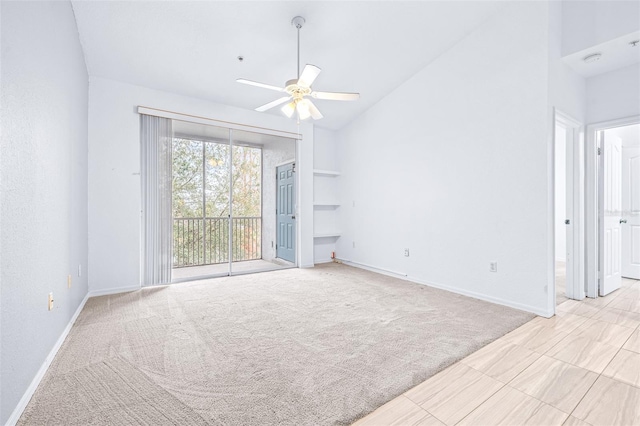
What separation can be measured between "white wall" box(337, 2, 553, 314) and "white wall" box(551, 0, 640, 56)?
0.38 metres

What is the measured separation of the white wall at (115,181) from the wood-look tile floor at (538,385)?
3.65 metres

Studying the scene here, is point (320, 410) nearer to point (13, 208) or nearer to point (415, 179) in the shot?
point (13, 208)

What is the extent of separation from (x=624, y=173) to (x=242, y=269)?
628 centimetres

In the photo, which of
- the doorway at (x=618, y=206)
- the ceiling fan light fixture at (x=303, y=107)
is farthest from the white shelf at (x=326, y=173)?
the doorway at (x=618, y=206)

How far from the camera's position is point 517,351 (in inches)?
86.7

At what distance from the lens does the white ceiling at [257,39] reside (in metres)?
2.84

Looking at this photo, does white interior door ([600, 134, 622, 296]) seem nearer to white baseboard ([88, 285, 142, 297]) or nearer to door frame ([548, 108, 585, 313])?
door frame ([548, 108, 585, 313])

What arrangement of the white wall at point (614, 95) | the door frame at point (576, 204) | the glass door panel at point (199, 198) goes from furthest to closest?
1. the glass door panel at point (199, 198)
2. the door frame at point (576, 204)
3. the white wall at point (614, 95)

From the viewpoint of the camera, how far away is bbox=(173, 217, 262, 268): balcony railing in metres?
4.95

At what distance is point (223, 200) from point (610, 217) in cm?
551

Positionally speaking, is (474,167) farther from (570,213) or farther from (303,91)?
(303,91)

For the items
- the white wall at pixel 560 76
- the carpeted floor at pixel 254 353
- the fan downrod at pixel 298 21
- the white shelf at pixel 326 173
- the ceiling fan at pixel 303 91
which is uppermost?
the fan downrod at pixel 298 21

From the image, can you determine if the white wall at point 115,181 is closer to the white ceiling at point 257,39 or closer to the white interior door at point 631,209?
the white ceiling at point 257,39

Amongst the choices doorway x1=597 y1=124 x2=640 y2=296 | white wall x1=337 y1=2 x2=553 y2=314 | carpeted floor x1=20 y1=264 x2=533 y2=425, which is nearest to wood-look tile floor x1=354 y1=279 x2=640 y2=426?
carpeted floor x1=20 y1=264 x2=533 y2=425
